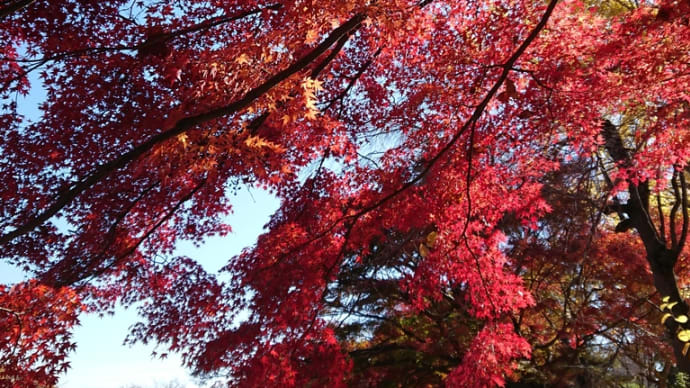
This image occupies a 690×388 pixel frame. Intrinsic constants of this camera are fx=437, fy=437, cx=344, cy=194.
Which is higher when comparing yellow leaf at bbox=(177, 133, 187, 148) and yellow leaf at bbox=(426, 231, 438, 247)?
yellow leaf at bbox=(426, 231, 438, 247)

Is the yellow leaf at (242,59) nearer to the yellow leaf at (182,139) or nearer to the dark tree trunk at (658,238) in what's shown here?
the yellow leaf at (182,139)

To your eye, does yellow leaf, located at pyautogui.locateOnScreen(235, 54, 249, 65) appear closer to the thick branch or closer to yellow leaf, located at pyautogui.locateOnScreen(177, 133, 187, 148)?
the thick branch

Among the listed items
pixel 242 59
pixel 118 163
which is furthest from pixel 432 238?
pixel 118 163

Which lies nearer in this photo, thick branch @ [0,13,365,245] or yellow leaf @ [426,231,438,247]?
thick branch @ [0,13,365,245]

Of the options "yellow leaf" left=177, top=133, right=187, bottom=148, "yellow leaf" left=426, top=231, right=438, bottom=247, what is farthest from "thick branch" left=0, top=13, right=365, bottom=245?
"yellow leaf" left=426, top=231, right=438, bottom=247

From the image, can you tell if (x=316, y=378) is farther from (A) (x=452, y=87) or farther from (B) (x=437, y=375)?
(A) (x=452, y=87)

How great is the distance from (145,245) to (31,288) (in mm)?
2958

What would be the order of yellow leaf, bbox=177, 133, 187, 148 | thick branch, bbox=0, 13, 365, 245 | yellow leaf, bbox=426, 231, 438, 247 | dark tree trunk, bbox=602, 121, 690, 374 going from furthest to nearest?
dark tree trunk, bbox=602, 121, 690, 374
yellow leaf, bbox=426, 231, 438, 247
yellow leaf, bbox=177, 133, 187, 148
thick branch, bbox=0, 13, 365, 245

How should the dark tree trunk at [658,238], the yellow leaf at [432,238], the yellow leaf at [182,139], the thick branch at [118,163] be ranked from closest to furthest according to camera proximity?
the thick branch at [118,163], the yellow leaf at [182,139], the yellow leaf at [432,238], the dark tree trunk at [658,238]

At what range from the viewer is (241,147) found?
151 inches

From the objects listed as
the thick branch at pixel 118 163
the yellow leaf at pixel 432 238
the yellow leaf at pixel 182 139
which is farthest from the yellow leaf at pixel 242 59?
the yellow leaf at pixel 432 238

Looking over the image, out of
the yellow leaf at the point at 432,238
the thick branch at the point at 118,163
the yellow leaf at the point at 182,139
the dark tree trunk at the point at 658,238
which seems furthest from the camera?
the dark tree trunk at the point at 658,238

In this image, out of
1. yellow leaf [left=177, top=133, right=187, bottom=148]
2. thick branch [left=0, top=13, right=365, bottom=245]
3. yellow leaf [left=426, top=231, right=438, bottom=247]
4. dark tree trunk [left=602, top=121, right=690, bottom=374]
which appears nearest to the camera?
thick branch [left=0, top=13, right=365, bottom=245]

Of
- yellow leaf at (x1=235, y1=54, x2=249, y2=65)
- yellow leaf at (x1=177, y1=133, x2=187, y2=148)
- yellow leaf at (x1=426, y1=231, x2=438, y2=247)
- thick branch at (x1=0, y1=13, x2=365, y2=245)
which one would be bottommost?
thick branch at (x1=0, y1=13, x2=365, y2=245)
